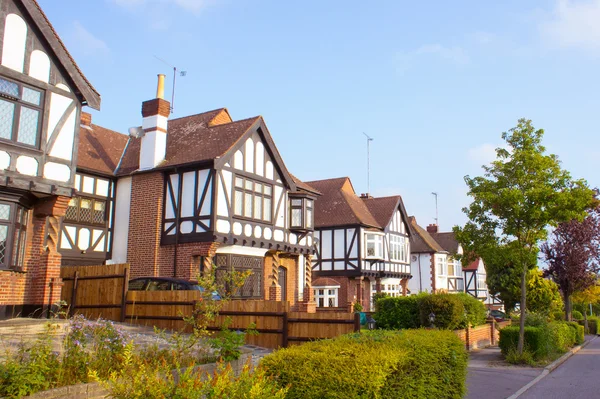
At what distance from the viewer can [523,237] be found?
1761 cm

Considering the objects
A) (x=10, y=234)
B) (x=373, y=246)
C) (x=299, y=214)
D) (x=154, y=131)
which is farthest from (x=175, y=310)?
(x=373, y=246)

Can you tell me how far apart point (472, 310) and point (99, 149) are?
56.3 feet

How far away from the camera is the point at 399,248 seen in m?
39.7

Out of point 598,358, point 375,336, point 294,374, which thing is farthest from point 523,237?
point 294,374

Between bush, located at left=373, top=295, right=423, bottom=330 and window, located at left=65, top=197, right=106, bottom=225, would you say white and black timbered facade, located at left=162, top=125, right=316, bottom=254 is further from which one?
bush, located at left=373, top=295, right=423, bottom=330

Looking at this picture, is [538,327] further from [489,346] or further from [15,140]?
[15,140]

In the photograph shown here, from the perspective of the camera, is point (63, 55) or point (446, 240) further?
point (446, 240)

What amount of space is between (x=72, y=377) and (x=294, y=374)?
2.79 m

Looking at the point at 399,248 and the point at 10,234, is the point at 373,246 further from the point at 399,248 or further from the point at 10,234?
the point at 10,234

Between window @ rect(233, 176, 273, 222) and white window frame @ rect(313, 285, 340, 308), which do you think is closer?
window @ rect(233, 176, 273, 222)

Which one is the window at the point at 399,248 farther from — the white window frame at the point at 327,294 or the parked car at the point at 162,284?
the parked car at the point at 162,284

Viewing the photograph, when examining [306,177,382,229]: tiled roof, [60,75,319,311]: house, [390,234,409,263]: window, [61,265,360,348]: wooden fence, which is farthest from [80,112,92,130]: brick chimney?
[390,234,409,263]: window

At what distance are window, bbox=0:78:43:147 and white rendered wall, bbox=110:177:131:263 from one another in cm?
832

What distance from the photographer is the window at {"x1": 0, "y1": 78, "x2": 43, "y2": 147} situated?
1352 cm
